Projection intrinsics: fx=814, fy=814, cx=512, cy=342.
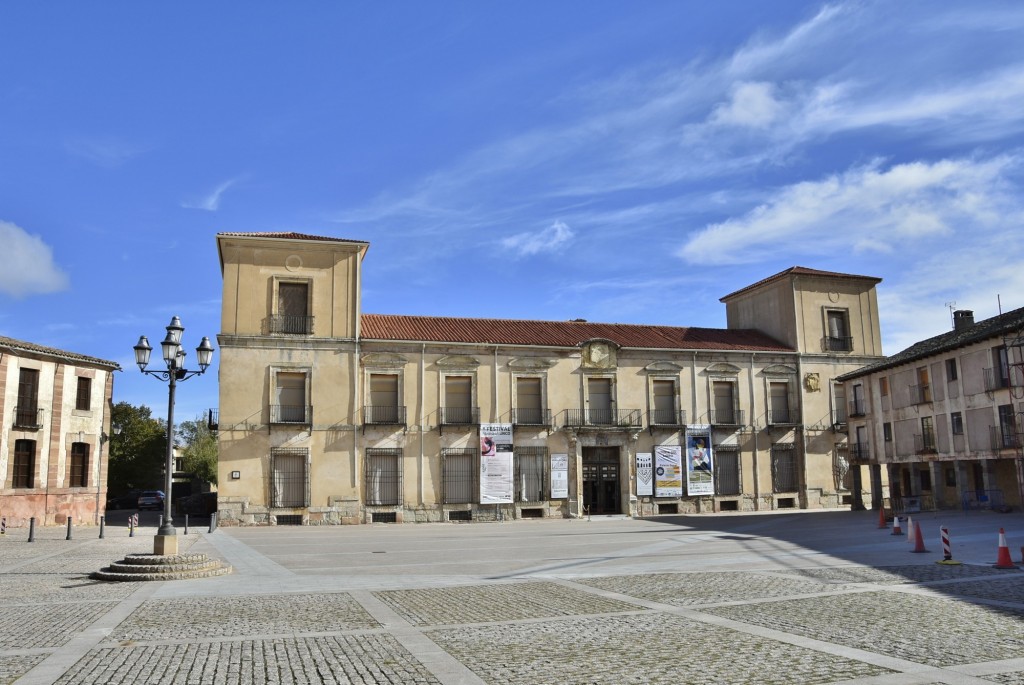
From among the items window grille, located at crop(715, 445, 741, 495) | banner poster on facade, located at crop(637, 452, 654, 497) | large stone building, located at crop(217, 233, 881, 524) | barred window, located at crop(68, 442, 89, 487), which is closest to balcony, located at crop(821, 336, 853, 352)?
large stone building, located at crop(217, 233, 881, 524)

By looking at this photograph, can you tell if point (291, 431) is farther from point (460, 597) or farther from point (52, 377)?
point (460, 597)

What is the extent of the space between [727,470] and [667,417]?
12.6 ft

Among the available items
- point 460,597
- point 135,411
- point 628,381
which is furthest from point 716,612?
point 135,411

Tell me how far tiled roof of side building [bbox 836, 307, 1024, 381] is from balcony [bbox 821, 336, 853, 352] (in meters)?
2.14

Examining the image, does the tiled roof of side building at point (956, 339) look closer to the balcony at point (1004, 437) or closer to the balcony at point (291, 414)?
the balcony at point (1004, 437)

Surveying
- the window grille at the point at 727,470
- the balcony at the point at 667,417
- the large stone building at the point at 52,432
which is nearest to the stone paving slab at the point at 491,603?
the large stone building at the point at 52,432

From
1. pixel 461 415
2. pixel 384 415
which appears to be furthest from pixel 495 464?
pixel 384 415

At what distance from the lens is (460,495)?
34.2 meters

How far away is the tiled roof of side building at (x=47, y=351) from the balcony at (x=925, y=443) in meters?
33.7

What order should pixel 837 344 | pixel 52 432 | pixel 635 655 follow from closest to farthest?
pixel 635 655 < pixel 52 432 < pixel 837 344

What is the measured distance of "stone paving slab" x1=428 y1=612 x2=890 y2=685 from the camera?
7000 millimetres

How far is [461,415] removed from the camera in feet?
114

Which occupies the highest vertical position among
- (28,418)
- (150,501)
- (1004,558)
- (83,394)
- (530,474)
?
(83,394)

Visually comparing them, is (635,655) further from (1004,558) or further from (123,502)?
(123,502)
